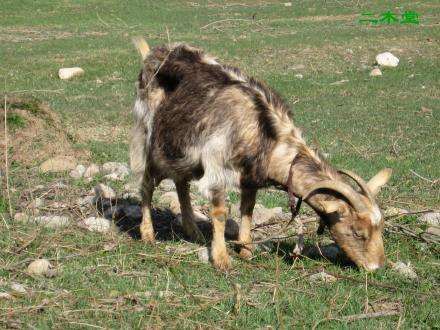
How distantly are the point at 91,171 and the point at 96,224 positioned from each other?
231 centimetres

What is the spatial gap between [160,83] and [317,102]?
9.66 m

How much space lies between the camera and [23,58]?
22.3 metres

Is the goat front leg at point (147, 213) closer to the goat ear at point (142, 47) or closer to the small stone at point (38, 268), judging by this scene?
the goat ear at point (142, 47)

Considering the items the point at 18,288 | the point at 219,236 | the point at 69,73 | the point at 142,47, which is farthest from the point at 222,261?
the point at 69,73

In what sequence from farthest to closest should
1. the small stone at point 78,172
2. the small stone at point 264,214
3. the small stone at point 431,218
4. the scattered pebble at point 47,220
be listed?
the small stone at point 78,172
the small stone at point 264,214
the small stone at point 431,218
the scattered pebble at point 47,220

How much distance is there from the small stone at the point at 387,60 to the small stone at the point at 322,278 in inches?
632

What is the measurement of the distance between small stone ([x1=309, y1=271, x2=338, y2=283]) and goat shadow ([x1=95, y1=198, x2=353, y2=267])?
579mm

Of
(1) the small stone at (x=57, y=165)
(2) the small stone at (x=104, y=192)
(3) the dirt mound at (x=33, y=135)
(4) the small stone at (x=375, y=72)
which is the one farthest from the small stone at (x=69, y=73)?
(2) the small stone at (x=104, y=192)

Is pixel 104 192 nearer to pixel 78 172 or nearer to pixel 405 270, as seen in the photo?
pixel 78 172

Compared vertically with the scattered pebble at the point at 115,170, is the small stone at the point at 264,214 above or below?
above

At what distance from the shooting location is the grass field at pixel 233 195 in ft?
18.4

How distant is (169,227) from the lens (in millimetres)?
8586

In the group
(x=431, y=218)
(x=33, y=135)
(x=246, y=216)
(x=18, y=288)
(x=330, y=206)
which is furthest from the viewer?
(x=33, y=135)

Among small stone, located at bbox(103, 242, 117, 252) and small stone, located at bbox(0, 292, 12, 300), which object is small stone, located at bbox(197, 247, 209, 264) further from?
small stone, located at bbox(0, 292, 12, 300)
